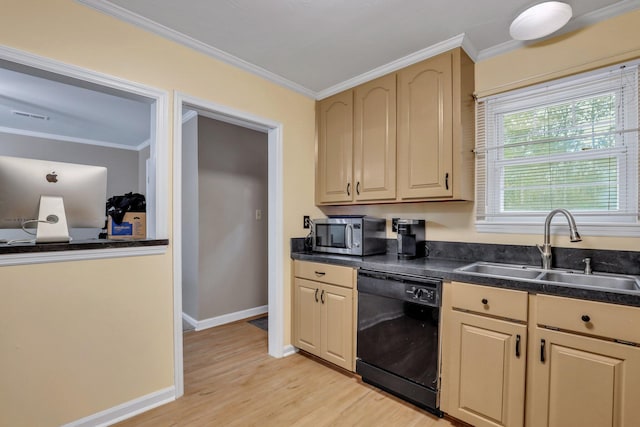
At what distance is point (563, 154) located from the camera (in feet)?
6.39

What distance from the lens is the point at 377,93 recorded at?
246 centimetres

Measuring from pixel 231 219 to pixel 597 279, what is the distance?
128 inches

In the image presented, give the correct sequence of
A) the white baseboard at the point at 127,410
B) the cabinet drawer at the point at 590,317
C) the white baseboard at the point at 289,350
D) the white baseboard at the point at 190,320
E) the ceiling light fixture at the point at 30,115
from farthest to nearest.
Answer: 1. the ceiling light fixture at the point at 30,115
2. the white baseboard at the point at 190,320
3. the white baseboard at the point at 289,350
4. the white baseboard at the point at 127,410
5. the cabinet drawer at the point at 590,317

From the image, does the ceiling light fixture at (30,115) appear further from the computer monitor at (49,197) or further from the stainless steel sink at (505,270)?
the stainless steel sink at (505,270)

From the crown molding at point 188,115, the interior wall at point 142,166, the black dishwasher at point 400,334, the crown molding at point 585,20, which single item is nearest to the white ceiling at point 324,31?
the crown molding at point 585,20

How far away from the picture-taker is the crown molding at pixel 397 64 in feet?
6.64

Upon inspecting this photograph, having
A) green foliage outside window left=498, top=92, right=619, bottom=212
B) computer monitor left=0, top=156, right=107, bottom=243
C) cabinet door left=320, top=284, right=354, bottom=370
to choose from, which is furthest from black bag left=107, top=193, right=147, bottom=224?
green foliage outside window left=498, top=92, right=619, bottom=212

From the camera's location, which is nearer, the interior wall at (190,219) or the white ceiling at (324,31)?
the white ceiling at (324,31)

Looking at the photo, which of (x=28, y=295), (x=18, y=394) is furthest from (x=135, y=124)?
(x=18, y=394)

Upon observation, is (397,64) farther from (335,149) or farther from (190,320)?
(190,320)

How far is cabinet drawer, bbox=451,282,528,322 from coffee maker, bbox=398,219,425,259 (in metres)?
0.59

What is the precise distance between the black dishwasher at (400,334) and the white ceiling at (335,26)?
1562mm

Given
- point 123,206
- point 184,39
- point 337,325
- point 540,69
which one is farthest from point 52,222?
point 540,69

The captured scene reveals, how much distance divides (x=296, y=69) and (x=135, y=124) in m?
2.88
